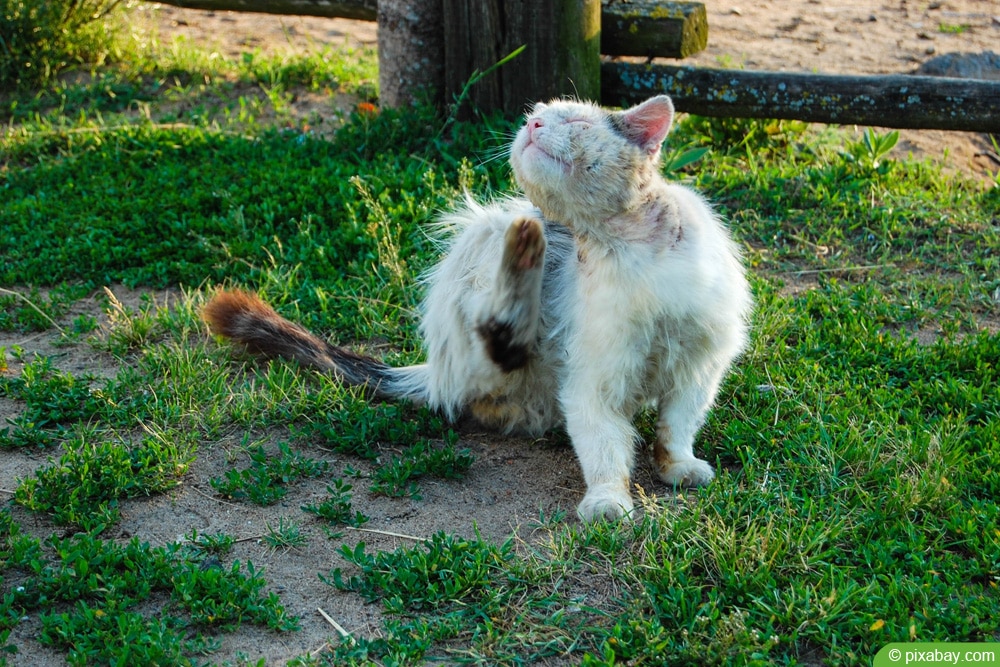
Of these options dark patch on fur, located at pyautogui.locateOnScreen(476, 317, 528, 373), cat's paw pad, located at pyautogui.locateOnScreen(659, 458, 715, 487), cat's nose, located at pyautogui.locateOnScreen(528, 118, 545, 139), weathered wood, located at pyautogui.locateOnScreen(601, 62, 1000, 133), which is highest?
cat's nose, located at pyautogui.locateOnScreen(528, 118, 545, 139)

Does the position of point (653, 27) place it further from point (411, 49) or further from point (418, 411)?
point (418, 411)

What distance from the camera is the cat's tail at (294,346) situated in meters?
4.36

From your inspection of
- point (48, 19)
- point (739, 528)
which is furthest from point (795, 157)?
point (48, 19)

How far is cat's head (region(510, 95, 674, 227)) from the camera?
3.44 m

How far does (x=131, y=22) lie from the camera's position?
26.4 ft

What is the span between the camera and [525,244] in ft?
11.8

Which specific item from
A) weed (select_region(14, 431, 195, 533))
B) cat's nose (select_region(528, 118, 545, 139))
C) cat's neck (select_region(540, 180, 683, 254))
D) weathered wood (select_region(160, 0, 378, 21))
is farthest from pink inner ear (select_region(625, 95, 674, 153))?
weathered wood (select_region(160, 0, 378, 21))

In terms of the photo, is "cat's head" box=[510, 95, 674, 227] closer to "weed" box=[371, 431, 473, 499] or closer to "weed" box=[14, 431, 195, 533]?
"weed" box=[371, 431, 473, 499]

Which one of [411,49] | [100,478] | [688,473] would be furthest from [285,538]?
[411,49]

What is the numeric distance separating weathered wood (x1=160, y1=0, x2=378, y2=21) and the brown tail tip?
2.75 meters

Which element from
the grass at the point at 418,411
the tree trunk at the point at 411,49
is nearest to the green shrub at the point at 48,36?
the grass at the point at 418,411

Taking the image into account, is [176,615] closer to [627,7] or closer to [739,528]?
[739,528]

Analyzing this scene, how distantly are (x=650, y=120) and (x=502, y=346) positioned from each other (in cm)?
98

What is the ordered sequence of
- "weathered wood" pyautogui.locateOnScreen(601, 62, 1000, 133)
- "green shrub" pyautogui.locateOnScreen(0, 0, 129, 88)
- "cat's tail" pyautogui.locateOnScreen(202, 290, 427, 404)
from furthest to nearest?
"green shrub" pyautogui.locateOnScreen(0, 0, 129, 88)
"weathered wood" pyautogui.locateOnScreen(601, 62, 1000, 133)
"cat's tail" pyautogui.locateOnScreen(202, 290, 427, 404)
